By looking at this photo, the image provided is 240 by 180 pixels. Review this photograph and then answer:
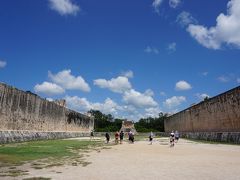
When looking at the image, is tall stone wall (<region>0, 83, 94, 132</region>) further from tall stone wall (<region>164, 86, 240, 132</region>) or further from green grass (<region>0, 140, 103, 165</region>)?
tall stone wall (<region>164, 86, 240, 132</region>)

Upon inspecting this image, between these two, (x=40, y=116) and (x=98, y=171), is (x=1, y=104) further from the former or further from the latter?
(x=98, y=171)

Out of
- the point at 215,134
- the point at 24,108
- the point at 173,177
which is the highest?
the point at 24,108

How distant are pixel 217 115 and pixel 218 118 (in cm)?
41

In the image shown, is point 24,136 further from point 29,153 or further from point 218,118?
point 218,118

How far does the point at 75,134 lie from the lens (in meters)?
41.2

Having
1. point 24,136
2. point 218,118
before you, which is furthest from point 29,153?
point 218,118

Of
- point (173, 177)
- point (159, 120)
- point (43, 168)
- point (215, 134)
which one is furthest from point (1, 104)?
point (159, 120)

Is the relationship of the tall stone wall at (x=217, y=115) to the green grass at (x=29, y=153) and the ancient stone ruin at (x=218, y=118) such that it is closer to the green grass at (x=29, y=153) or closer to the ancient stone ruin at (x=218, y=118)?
the ancient stone ruin at (x=218, y=118)

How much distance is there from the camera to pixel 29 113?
2433 cm

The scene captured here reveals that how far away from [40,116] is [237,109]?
15.3 m

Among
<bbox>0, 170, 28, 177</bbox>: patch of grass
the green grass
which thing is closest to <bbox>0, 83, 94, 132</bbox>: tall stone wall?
the green grass

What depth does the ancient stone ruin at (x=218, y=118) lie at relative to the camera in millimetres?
23453

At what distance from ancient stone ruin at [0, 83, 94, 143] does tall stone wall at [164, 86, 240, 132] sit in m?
14.3

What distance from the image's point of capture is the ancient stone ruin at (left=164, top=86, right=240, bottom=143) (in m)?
23.5
